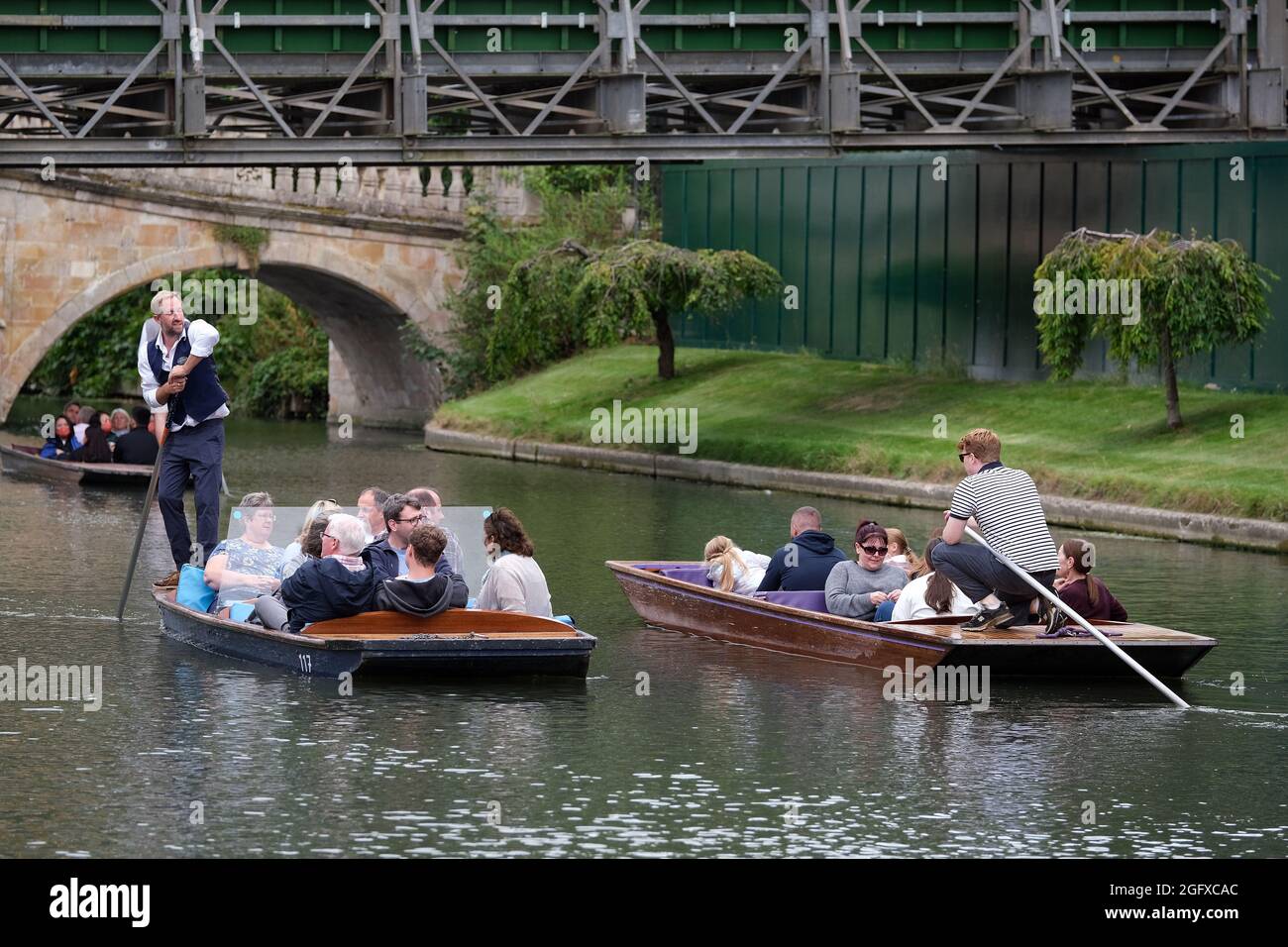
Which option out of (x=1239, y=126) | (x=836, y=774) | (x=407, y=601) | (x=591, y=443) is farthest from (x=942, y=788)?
(x=591, y=443)

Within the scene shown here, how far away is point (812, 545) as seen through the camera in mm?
15141

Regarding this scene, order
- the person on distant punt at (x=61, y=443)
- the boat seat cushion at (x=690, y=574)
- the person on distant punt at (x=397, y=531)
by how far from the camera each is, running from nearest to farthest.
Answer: the person on distant punt at (x=397, y=531)
the boat seat cushion at (x=690, y=574)
the person on distant punt at (x=61, y=443)

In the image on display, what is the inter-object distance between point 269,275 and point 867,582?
31.7 metres

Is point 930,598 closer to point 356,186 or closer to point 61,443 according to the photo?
point 61,443

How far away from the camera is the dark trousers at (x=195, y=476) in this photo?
1527 centimetres

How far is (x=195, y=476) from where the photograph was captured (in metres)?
15.4

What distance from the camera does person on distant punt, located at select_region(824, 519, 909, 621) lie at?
47.5 ft

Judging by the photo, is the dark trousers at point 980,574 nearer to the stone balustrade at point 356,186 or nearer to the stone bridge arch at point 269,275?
the stone balustrade at point 356,186

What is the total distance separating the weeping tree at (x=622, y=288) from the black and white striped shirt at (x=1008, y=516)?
21557mm

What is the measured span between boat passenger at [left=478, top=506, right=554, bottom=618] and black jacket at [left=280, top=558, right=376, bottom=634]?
0.80 m

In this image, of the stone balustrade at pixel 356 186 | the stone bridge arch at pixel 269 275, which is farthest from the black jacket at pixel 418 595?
the stone balustrade at pixel 356 186

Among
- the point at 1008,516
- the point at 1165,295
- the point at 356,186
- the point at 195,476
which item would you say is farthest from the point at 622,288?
the point at 1008,516
